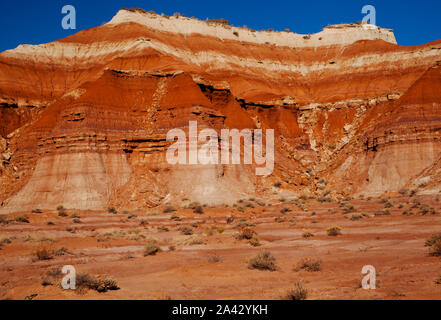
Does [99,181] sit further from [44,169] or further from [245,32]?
[245,32]

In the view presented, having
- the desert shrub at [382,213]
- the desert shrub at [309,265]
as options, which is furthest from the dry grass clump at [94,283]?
the desert shrub at [382,213]

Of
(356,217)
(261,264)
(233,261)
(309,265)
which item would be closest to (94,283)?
(261,264)

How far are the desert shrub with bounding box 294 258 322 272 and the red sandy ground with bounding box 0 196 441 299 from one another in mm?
199

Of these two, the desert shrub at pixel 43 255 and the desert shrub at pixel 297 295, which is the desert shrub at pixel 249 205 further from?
the desert shrub at pixel 297 295

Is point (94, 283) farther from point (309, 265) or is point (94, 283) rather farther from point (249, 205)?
point (249, 205)

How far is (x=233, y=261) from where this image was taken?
1301cm

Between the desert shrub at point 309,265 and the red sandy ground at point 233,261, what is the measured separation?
0.20 m

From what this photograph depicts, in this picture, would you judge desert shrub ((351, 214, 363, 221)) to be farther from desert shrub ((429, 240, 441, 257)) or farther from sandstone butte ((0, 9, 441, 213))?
sandstone butte ((0, 9, 441, 213))

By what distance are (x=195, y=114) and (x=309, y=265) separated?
3529 cm
